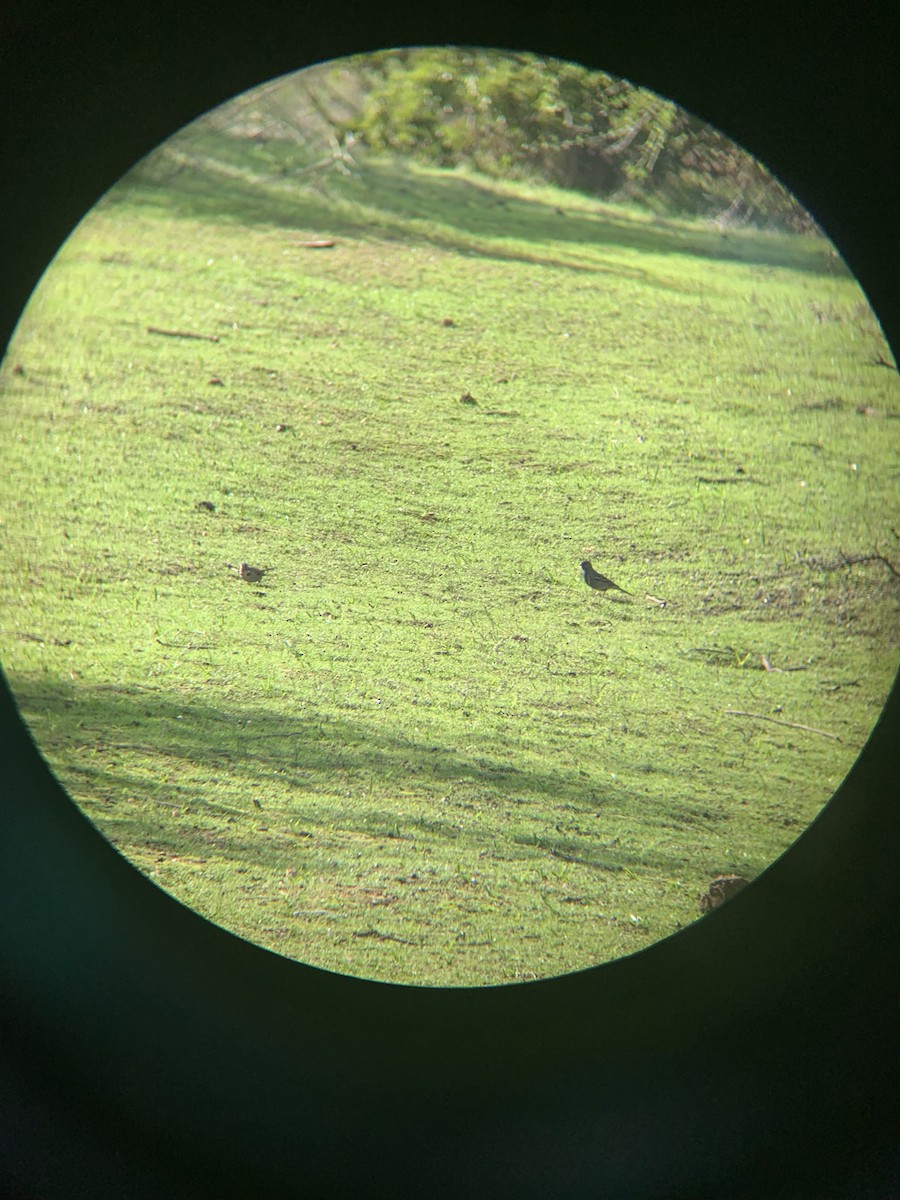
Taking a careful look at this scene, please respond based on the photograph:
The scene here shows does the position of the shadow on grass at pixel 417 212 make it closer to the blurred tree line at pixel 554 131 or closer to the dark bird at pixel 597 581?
the blurred tree line at pixel 554 131

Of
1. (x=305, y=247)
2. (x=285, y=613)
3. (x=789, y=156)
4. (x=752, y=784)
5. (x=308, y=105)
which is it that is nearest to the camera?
(x=789, y=156)

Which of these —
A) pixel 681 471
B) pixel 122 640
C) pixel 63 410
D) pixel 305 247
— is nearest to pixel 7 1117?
pixel 122 640

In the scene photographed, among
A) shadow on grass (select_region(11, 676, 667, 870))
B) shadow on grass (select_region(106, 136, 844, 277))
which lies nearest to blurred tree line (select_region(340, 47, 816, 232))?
shadow on grass (select_region(106, 136, 844, 277))

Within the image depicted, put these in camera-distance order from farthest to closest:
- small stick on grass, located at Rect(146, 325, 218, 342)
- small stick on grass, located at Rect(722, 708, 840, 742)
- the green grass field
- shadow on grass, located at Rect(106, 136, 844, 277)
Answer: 1. shadow on grass, located at Rect(106, 136, 844, 277)
2. small stick on grass, located at Rect(146, 325, 218, 342)
3. small stick on grass, located at Rect(722, 708, 840, 742)
4. the green grass field

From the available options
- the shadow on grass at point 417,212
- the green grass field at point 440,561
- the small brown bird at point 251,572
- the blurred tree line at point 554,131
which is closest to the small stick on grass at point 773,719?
the green grass field at point 440,561

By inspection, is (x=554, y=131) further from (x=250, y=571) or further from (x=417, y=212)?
(x=250, y=571)

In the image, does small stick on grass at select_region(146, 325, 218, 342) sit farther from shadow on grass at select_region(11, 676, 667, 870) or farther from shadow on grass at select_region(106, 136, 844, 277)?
shadow on grass at select_region(11, 676, 667, 870)

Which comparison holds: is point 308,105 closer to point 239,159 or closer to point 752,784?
point 239,159
